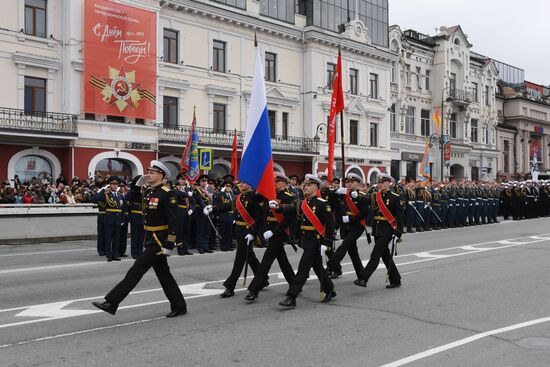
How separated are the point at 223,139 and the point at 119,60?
296 inches

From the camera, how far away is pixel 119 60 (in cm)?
2752

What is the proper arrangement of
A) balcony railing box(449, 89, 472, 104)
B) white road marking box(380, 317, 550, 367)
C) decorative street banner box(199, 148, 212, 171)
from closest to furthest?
white road marking box(380, 317, 550, 367) < decorative street banner box(199, 148, 212, 171) < balcony railing box(449, 89, 472, 104)

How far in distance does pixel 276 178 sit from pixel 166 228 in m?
2.42

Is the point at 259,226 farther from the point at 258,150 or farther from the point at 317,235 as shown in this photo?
the point at 258,150

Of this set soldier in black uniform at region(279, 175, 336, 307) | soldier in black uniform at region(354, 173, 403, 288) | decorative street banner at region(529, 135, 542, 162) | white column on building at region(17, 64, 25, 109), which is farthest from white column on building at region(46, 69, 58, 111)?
decorative street banner at region(529, 135, 542, 162)

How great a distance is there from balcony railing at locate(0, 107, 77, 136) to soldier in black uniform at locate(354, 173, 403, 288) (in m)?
18.6

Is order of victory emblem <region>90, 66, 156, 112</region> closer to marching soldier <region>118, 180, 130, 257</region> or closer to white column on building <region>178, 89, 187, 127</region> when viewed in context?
white column on building <region>178, 89, 187, 127</region>

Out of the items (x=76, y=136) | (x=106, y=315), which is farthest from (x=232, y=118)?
(x=106, y=315)

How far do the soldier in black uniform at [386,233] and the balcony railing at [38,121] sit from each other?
1864 centimetres

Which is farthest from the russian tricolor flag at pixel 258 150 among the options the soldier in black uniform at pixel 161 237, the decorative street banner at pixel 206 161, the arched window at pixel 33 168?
the arched window at pixel 33 168

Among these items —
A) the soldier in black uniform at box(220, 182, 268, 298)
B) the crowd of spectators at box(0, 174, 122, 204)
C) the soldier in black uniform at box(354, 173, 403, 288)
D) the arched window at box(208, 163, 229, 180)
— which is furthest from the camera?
the arched window at box(208, 163, 229, 180)

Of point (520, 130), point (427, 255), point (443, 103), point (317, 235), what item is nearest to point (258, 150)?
point (317, 235)

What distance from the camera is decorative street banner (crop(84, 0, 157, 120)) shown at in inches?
1043

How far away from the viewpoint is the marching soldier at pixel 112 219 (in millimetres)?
13641
